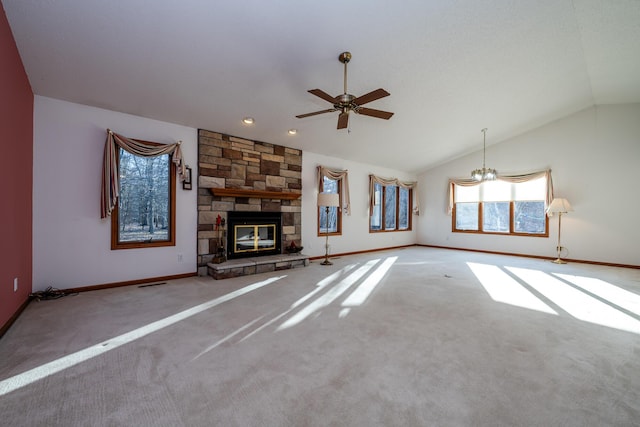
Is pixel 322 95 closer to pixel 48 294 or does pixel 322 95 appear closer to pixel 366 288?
pixel 366 288

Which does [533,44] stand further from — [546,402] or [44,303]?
[44,303]

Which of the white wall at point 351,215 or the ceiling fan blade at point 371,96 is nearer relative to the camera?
the ceiling fan blade at point 371,96

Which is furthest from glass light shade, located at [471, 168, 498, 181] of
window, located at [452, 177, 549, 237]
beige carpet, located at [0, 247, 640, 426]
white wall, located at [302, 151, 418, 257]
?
beige carpet, located at [0, 247, 640, 426]

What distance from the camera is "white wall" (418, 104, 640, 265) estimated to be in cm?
575

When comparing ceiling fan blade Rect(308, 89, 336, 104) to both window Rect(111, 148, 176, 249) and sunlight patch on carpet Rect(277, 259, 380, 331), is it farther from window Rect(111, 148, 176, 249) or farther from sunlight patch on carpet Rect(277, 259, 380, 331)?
window Rect(111, 148, 176, 249)

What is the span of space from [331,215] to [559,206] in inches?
202

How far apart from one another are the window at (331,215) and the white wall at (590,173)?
3792mm

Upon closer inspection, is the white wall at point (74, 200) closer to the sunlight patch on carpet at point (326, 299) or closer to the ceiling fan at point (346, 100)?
the sunlight patch on carpet at point (326, 299)

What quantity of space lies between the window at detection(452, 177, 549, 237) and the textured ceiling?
8.38 feet

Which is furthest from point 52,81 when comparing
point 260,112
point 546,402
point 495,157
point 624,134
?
point 624,134

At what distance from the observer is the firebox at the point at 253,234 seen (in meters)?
5.14

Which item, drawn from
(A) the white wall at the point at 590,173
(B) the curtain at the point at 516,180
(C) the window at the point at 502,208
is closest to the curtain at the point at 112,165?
(A) the white wall at the point at 590,173

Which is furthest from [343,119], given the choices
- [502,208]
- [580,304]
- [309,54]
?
[502,208]

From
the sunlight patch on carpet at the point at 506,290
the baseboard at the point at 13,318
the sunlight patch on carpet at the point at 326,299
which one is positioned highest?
the baseboard at the point at 13,318
